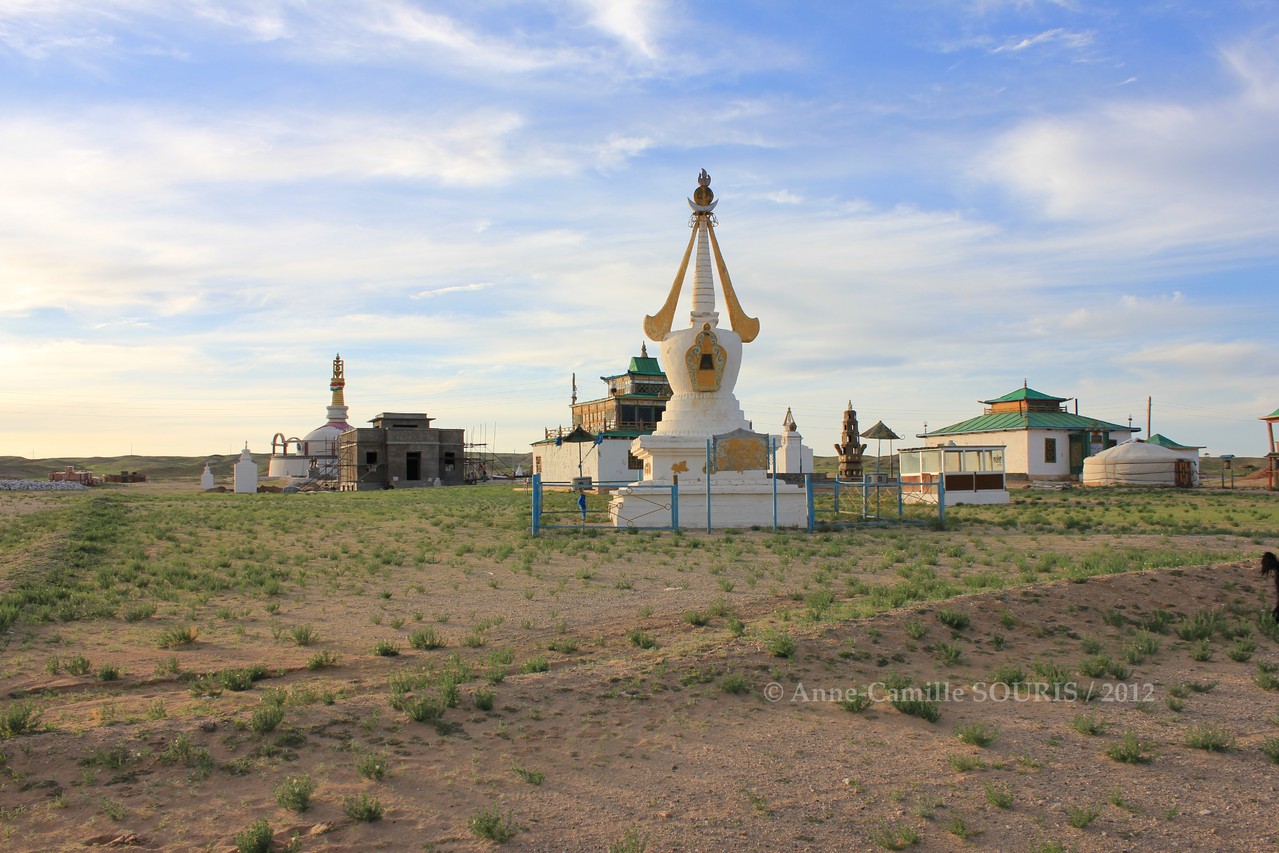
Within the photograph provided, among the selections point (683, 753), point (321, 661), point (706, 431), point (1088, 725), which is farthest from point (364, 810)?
point (706, 431)

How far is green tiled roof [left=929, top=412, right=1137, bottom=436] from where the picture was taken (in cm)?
5344

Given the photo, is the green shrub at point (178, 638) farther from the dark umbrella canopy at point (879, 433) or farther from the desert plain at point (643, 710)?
the dark umbrella canopy at point (879, 433)

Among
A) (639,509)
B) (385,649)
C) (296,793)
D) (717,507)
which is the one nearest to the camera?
(296,793)

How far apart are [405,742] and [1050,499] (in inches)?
1403

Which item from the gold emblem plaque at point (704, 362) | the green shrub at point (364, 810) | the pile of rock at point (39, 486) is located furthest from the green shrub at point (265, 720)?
the pile of rock at point (39, 486)

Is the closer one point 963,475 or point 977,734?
point 977,734

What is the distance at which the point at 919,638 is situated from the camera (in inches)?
419

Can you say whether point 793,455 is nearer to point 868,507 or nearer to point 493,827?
point 868,507

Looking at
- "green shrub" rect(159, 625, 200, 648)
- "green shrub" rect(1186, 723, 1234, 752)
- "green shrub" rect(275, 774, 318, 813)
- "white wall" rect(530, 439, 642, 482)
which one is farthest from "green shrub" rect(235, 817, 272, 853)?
"white wall" rect(530, 439, 642, 482)

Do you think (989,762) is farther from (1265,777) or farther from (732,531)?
(732,531)

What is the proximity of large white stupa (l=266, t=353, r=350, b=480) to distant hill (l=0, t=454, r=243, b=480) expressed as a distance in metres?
9.15

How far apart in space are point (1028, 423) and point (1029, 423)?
78 millimetres

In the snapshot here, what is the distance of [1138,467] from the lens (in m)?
46.9

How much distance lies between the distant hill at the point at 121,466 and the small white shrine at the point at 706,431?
73045 mm
